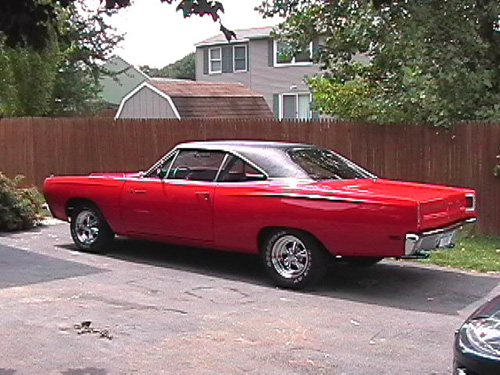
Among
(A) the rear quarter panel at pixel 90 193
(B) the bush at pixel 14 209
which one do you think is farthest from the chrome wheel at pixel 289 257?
(B) the bush at pixel 14 209

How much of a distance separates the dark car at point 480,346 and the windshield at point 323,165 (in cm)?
418

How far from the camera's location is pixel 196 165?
970 centimetres

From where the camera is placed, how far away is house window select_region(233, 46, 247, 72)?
35591 millimetres

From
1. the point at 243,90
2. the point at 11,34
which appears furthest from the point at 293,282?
the point at 243,90

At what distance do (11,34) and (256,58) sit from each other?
1168 inches

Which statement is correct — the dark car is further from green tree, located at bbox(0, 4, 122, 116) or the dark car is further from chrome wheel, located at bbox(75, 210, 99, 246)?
green tree, located at bbox(0, 4, 122, 116)

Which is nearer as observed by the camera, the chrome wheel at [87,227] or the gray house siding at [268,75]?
the chrome wheel at [87,227]

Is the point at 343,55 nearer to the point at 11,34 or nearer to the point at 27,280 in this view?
the point at 27,280

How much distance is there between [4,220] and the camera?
12.8 m

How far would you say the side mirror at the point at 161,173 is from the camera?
9859 millimetres

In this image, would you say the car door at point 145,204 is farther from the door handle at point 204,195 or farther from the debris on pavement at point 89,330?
the debris on pavement at point 89,330

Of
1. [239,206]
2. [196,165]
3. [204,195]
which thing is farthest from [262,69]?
[239,206]

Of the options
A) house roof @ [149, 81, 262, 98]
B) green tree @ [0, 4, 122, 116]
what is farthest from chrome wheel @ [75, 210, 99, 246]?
house roof @ [149, 81, 262, 98]

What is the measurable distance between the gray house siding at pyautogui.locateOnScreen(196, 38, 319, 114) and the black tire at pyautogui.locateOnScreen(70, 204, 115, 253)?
881 inches
